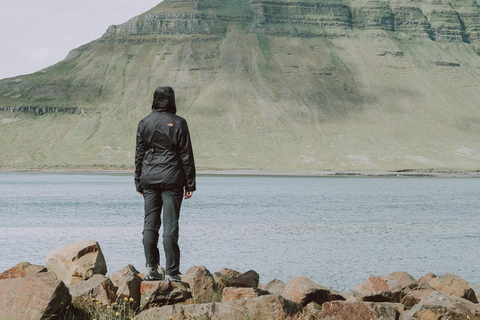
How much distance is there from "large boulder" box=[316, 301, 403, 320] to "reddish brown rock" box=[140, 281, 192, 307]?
2120 mm

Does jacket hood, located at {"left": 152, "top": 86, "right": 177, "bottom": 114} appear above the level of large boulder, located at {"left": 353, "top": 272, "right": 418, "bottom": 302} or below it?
above

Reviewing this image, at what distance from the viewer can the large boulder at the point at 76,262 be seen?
13.5 metres

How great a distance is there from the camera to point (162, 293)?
1047 cm

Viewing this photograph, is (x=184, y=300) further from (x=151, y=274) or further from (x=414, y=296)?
(x=414, y=296)

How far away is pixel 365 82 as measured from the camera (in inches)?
7318

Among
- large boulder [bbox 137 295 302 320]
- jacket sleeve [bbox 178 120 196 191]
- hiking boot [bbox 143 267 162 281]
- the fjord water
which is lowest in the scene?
the fjord water

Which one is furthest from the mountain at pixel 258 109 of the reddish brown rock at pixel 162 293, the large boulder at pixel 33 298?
the large boulder at pixel 33 298

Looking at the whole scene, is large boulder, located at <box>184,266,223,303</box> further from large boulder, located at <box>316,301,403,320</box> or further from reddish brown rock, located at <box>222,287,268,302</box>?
large boulder, located at <box>316,301,403,320</box>

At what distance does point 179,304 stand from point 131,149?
14483 centimetres

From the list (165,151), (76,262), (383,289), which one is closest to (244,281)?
(165,151)

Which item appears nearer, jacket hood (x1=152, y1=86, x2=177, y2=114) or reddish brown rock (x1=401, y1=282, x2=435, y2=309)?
jacket hood (x1=152, y1=86, x2=177, y2=114)

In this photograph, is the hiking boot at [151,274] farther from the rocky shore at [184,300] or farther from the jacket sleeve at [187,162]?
the jacket sleeve at [187,162]

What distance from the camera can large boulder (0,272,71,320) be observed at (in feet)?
30.2

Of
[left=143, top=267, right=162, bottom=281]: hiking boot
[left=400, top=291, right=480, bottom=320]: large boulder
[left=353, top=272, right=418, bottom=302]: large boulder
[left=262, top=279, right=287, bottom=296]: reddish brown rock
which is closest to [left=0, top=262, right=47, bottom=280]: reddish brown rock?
[left=143, top=267, right=162, bottom=281]: hiking boot
